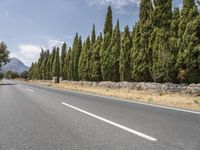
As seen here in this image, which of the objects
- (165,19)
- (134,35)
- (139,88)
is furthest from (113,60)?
(165,19)

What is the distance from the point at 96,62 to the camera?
37.2 m

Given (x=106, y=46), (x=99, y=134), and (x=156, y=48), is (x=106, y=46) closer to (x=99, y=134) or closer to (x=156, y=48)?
(x=156, y=48)

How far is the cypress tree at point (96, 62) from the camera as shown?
120 feet

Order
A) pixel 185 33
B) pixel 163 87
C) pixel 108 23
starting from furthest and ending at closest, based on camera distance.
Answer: pixel 108 23
pixel 163 87
pixel 185 33

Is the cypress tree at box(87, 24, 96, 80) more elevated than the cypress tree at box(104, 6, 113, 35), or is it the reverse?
the cypress tree at box(104, 6, 113, 35)

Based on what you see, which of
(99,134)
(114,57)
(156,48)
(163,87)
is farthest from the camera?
(114,57)

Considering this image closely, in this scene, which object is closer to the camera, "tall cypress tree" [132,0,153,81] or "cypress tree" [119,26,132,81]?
"tall cypress tree" [132,0,153,81]

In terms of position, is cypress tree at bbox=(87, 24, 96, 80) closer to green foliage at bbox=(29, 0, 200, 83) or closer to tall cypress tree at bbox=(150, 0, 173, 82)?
green foliage at bbox=(29, 0, 200, 83)

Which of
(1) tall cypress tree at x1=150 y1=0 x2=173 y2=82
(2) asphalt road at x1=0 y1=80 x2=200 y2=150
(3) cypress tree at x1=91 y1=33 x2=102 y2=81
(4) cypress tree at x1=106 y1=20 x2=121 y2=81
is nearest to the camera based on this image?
(2) asphalt road at x1=0 y1=80 x2=200 y2=150

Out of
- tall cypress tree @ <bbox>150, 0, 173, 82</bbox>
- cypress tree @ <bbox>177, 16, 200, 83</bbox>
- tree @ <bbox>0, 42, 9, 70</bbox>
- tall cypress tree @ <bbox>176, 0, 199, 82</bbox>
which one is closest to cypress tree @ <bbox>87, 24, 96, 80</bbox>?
tall cypress tree @ <bbox>150, 0, 173, 82</bbox>

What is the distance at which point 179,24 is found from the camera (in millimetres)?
20344

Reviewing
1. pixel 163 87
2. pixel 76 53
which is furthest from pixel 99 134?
pixel 76 53

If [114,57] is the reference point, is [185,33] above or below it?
above

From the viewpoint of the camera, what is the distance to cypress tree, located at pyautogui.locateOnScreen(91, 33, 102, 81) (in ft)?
120
